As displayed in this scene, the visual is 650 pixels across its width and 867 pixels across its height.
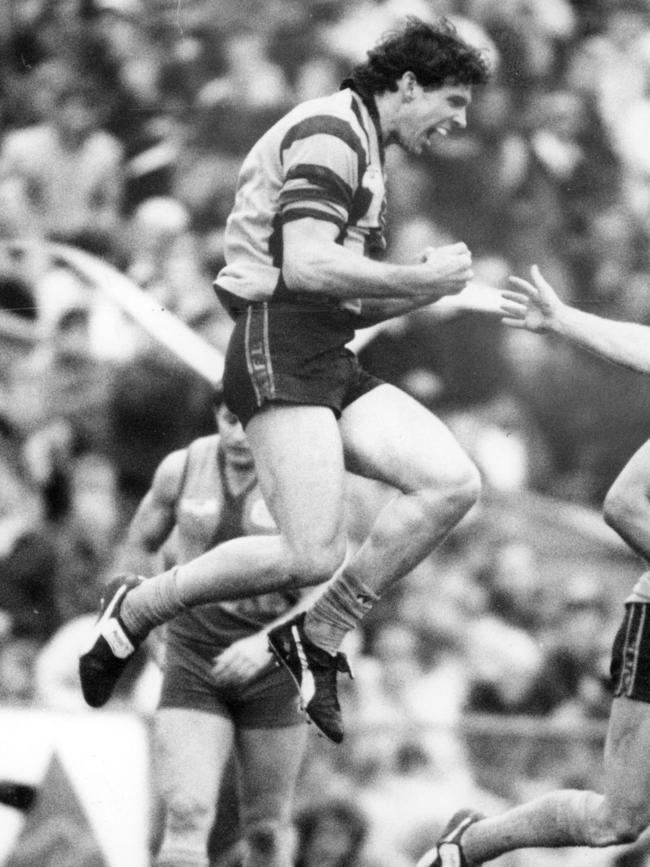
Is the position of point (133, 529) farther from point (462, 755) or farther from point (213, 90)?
point (213, 90)

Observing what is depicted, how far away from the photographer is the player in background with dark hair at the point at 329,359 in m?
3.29

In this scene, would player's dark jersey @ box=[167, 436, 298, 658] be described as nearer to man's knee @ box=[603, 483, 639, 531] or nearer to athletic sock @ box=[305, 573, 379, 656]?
athletic sock @ box=[305, 573, 379, 656]

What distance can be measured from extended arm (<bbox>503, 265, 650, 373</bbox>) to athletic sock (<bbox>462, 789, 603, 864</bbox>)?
99cm

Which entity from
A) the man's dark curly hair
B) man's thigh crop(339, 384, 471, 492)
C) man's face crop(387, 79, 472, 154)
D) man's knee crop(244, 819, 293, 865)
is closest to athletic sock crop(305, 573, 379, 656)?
man's thigh crop(339, 384, 471, 492)

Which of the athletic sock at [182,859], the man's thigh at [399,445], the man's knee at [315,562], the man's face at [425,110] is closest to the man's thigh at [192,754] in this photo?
the athletic sock at [182,859]

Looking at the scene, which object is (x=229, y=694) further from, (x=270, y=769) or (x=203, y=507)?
(x=203, y=507)

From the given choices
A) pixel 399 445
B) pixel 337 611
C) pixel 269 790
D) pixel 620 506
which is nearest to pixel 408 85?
pixel 399 445

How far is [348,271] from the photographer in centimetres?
327

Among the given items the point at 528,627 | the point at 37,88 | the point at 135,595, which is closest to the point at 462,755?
the point at 528,627

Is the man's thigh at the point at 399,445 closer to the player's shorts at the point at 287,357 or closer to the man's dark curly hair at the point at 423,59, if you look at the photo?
the player's shorts at the point at 287,357

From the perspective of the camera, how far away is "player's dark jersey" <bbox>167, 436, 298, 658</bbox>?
414cm

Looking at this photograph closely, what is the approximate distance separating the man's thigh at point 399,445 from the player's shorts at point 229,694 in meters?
0.87

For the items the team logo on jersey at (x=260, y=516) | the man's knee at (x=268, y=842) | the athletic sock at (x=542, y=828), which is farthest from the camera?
the team logo on jersey at (x=260, y=516)

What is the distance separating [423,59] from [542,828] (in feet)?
5.74
